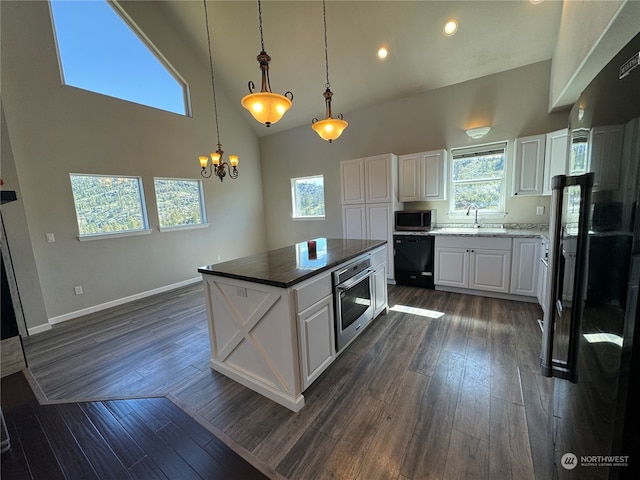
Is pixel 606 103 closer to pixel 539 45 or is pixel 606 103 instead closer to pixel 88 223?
pixel 539 45

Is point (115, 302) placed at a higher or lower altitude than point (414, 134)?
lower

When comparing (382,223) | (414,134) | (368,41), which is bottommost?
(382,223)

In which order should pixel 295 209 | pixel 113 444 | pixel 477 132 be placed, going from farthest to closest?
pixel 295 209 < pixel 477 132 < pixel 113 444

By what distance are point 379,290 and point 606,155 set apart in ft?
8.17

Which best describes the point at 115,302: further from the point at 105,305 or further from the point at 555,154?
the point at 555,154

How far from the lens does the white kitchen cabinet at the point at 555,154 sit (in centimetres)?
311

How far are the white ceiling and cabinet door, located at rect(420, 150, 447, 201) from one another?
1.19 meters

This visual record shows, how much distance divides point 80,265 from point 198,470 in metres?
3.67

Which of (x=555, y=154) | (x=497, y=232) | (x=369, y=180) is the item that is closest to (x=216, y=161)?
(x=369, y=180)

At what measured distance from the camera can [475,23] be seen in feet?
10.5

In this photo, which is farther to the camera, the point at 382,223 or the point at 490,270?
the point at 382,223

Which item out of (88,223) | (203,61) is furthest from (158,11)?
(88,223)

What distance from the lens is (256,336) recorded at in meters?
1.94

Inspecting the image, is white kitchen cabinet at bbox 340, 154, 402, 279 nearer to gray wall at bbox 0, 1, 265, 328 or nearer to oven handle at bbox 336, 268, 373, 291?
oven handle at bbox 336, 268, 373, 291
